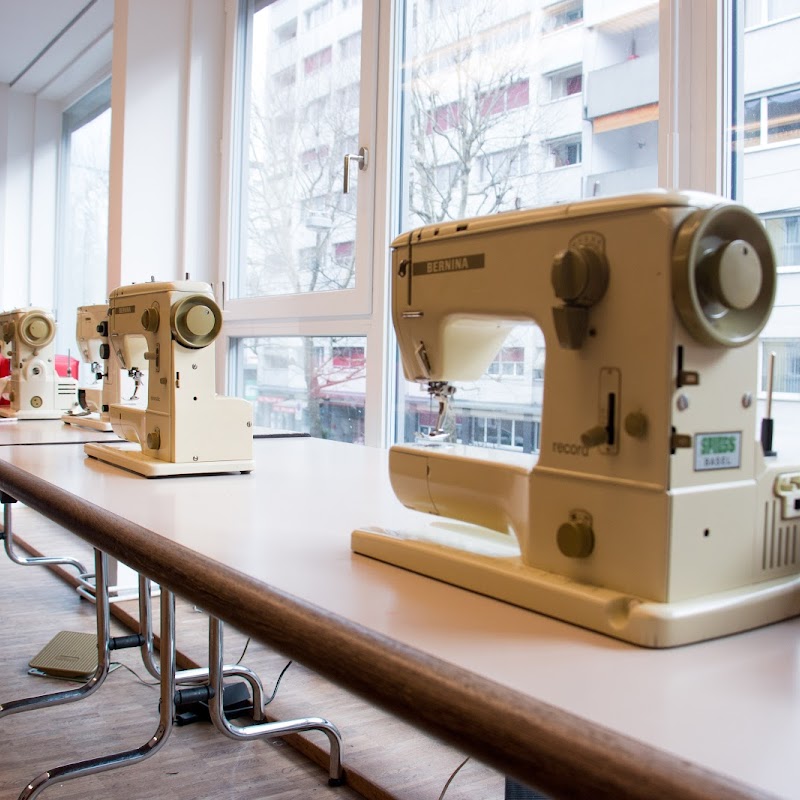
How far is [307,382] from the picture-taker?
3488 millimetres

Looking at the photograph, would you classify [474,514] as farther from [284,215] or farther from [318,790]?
[284,215]

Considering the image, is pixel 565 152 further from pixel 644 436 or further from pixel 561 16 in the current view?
pixel 644 436

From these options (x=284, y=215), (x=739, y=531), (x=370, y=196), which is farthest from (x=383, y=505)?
(x=284, y=215)

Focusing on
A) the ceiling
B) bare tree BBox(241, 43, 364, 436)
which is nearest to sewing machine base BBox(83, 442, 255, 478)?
bare tree BBox(241, 43, 364, 436)

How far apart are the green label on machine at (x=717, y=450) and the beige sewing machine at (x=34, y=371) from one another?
2.64 metres

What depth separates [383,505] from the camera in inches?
56.7

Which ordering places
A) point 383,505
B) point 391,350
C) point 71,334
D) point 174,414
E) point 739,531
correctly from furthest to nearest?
point 71,334 < point 391,350 < point 174,414 < point 383,505 < point 739,531

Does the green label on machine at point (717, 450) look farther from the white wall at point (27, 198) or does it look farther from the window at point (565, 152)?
the white wall at point (27, 198)

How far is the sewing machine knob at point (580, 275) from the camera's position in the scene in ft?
2.79

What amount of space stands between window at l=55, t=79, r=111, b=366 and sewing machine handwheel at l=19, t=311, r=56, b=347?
2750 millimetres

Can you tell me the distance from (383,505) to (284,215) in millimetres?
2437

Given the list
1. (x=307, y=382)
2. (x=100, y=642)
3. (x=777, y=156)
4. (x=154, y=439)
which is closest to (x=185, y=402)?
(x=154, y=439)

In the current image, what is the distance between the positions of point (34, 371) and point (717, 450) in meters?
2.71

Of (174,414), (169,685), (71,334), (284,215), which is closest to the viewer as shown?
(174,414)
